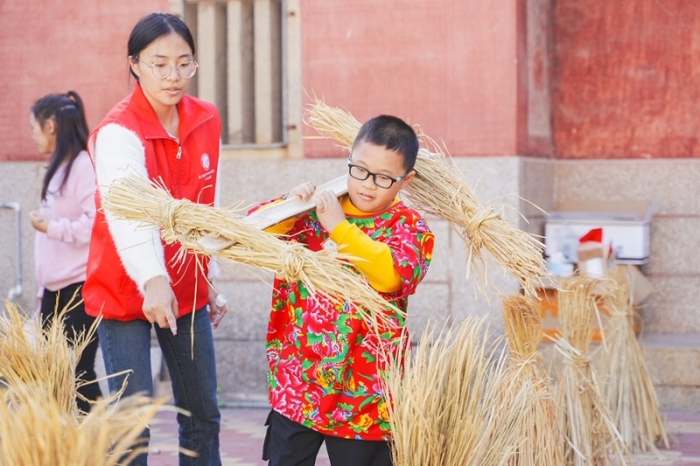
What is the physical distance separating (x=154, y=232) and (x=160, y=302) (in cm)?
19

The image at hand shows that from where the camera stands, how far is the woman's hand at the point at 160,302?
3088 millimetres

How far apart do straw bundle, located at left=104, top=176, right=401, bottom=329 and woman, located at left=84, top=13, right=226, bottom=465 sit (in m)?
0.14

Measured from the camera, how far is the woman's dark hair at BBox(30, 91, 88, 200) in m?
5.05

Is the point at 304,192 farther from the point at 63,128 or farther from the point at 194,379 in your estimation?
the point at 63,128

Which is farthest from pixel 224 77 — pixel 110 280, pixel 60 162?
pixel 110 280

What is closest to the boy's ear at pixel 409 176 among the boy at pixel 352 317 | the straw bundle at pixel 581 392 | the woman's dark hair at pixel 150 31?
the boy at pixel 352 317

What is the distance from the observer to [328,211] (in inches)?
116

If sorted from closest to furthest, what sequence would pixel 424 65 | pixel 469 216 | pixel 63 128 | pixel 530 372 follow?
pixel 469 216
pixel 530 372
pixel 63 128
pixel 424 65

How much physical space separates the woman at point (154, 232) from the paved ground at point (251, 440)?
1.09 m

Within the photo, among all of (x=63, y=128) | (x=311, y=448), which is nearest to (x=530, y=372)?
(x=311, y=448)

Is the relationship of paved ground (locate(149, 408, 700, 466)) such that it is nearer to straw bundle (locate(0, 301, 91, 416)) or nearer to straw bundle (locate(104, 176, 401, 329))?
straw bundle (locate(0, 301, 91, 416))

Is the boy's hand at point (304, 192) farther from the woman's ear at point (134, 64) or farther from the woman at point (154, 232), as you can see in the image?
the woman's ear at point (134, 64)

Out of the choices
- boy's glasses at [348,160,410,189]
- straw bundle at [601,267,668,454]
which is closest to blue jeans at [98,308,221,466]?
boy's glasses at [348,160,410,189]

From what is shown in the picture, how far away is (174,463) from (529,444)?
186 cm
